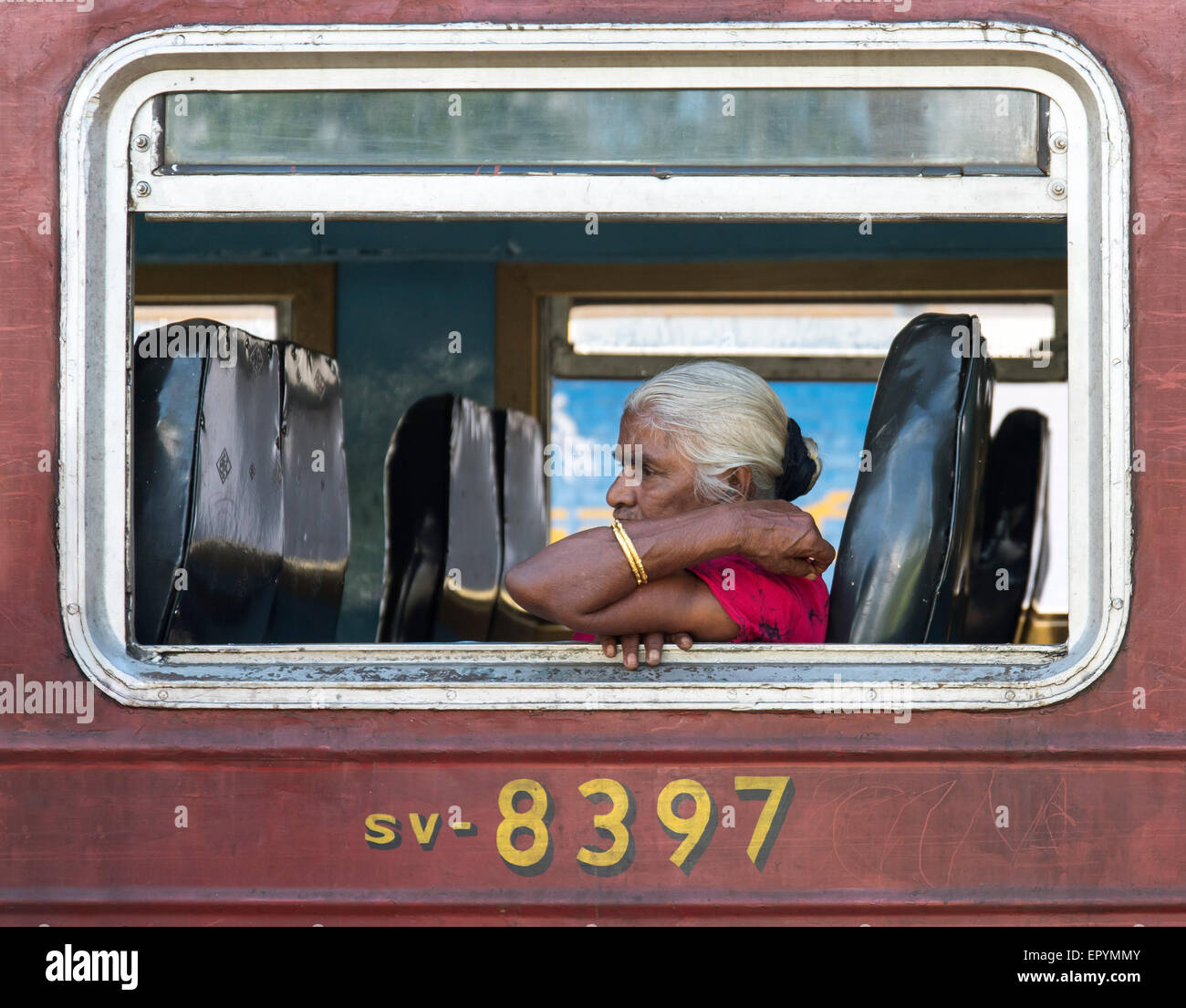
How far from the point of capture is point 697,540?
1674 mm

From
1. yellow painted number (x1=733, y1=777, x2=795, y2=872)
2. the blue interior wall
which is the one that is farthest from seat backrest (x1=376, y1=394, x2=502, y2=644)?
yellow painted number (x1=733, y1=777, x2=795, y2=872)

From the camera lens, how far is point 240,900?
1645mm

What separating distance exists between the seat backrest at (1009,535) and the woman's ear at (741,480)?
5.78ft

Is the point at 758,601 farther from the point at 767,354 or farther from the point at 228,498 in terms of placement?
the point at 767,354

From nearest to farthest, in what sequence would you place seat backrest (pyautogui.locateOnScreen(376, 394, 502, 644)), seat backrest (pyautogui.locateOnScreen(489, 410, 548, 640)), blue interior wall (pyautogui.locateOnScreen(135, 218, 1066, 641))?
seat backrest (pyautogui.locateOnScreen(376, 394, 502, 644)) < seat backrest (pyautogui.locateOnScreen(489, 410, 548, 640)) < blue interior wall (pyautogui.locateOnScreen(135, 218, 1066, 641))

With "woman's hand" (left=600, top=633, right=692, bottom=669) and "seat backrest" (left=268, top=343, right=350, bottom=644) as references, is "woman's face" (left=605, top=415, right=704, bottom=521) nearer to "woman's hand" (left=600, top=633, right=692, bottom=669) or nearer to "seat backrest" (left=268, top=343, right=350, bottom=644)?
"woman's hand" (left=600, top=633, right=692, bottom=669)

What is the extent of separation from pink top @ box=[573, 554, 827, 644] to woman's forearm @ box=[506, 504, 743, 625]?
2.0 inches

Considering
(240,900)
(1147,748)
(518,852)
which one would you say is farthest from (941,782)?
(240,900)

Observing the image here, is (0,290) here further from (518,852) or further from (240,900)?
(518,852)

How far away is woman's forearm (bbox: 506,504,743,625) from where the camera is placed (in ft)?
5.42

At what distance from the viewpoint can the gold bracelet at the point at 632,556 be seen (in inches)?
65.0

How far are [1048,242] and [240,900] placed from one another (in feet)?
10.0

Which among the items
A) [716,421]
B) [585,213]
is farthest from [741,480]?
[585,213]

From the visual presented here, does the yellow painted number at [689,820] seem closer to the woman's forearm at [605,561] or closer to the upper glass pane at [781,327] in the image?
the woman's forearm at [605,561]
